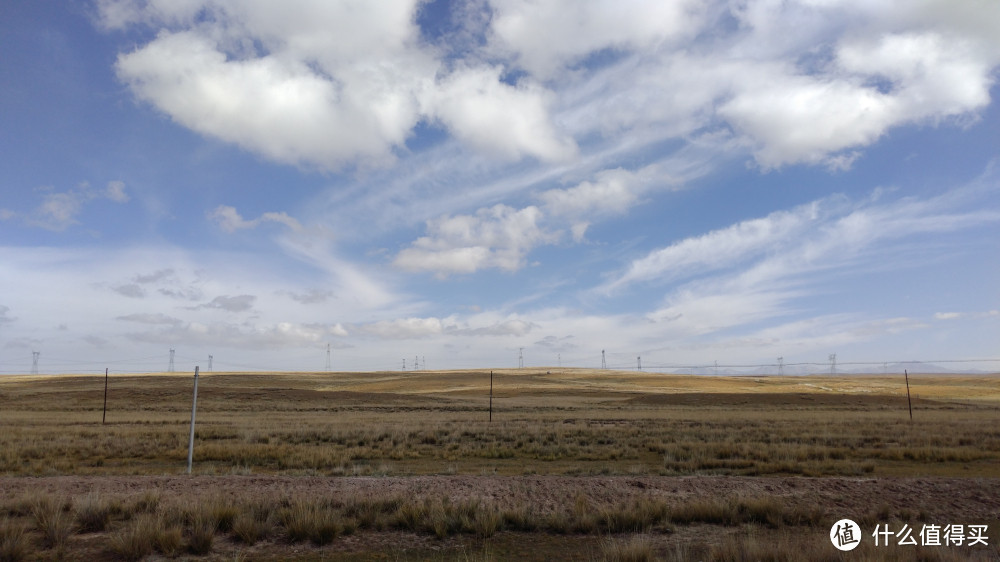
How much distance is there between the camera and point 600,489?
1284cm

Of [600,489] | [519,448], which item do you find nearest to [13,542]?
[600,489]

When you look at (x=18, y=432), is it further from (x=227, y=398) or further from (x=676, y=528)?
(x=227, y=398)

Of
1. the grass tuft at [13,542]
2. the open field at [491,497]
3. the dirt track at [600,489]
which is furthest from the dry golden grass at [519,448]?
the grass tuft at [13,542]

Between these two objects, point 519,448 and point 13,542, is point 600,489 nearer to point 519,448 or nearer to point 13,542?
point 13,542

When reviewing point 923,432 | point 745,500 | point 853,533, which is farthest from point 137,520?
point 923,432

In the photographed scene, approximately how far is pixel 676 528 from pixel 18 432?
34.0 metres

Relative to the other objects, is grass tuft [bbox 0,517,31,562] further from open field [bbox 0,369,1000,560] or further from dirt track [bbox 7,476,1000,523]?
dirt track [bbox 7,476,1000,523]

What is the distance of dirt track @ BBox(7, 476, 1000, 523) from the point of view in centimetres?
1194

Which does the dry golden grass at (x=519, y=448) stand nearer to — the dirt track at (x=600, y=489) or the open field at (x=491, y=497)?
the open field at (x=491, y=497)

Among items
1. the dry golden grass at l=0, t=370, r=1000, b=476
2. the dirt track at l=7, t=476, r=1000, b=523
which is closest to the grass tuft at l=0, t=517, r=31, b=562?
the dirt track at l=7, t=476, r=1000, b=523

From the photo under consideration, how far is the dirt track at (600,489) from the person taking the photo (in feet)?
39.2

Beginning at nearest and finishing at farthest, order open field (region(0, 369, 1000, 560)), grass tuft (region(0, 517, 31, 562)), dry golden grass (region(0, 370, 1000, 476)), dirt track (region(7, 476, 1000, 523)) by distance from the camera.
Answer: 1. grass tuft (region(0, 517, 31, 562))
2. open field (region(0, 369, 1000, 560))
3. dirt track (region(7, 476, 1000, 523))
4. dry golden grass (region(0, 370, 1000, 476))

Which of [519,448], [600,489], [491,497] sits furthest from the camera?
[519,448]

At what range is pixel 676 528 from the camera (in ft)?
34.1
